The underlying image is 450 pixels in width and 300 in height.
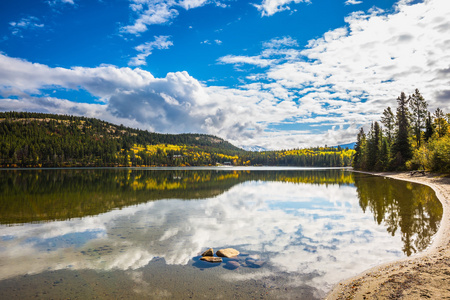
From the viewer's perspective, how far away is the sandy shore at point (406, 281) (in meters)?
7.88

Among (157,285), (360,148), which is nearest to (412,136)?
(360,148)

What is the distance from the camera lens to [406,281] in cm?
882

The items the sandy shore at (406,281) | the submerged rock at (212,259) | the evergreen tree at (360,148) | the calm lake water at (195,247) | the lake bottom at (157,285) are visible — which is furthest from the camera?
the evergreen tree at (360,148)

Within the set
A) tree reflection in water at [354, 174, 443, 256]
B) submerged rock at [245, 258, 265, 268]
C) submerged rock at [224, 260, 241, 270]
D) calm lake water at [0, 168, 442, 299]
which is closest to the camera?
calm lake water at [0, 168, 442, 299]

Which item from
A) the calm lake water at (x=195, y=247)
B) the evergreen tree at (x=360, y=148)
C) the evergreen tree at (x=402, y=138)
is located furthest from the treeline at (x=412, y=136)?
the calm lake water at (x=195, y=247)

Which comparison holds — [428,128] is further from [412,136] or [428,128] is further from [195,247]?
[195,247]

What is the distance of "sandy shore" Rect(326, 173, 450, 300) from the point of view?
7.88 meters

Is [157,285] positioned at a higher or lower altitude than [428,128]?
lower

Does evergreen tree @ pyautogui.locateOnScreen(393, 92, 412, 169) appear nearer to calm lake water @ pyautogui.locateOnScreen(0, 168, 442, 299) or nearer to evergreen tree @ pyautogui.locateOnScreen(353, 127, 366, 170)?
evergreen tree @ pyautogui.locateOnScreen(353, 127, 366, 170)

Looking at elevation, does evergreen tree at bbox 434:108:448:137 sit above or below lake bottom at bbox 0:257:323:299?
above

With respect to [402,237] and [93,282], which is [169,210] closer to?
[93,282]

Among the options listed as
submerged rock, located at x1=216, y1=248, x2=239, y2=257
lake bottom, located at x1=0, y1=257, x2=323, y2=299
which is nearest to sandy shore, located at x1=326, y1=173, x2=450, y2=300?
lake bottom, located at x1=0, y1=257, x2=323, y2=299

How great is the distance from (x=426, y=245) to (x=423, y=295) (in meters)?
7.59

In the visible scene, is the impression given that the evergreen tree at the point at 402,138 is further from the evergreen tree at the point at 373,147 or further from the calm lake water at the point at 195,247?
the calm lake water at the point at 195,247
